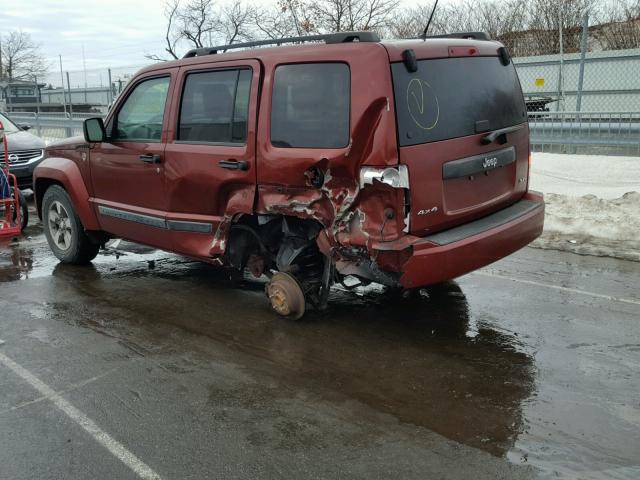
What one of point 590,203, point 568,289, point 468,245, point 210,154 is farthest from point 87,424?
point 590,203

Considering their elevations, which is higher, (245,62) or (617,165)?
(245,62)

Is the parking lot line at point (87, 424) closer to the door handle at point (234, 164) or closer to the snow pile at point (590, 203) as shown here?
the door handle at point (234, 164)

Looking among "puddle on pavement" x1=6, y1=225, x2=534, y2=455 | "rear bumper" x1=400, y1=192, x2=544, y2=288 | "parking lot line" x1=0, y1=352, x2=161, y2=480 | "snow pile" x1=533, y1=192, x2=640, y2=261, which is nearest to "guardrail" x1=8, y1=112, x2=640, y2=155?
"snow pile" x1=533, y1=192, x2=640, y2=261

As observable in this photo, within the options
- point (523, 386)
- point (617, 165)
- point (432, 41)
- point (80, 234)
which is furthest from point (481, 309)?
point (617, 165)

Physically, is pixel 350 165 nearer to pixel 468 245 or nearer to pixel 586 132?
pixel 468 245

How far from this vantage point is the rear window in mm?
4078

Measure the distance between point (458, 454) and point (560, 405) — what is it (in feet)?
2.79

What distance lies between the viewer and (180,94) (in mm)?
5340

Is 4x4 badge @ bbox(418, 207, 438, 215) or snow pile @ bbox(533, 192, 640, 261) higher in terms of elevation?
4x4 badge @ bbox(418, 207, 438, 215)

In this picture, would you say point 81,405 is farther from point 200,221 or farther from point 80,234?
point 80,234

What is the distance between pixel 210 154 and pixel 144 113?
113cm

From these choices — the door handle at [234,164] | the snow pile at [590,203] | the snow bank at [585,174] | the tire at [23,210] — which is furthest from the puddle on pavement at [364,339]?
the snow bank at [585,174]

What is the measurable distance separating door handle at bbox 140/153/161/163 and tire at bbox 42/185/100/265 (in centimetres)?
159

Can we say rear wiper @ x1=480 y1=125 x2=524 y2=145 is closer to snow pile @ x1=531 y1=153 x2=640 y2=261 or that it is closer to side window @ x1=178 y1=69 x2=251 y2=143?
side window @ x1=178 y1=69 x2=251 y2=143
